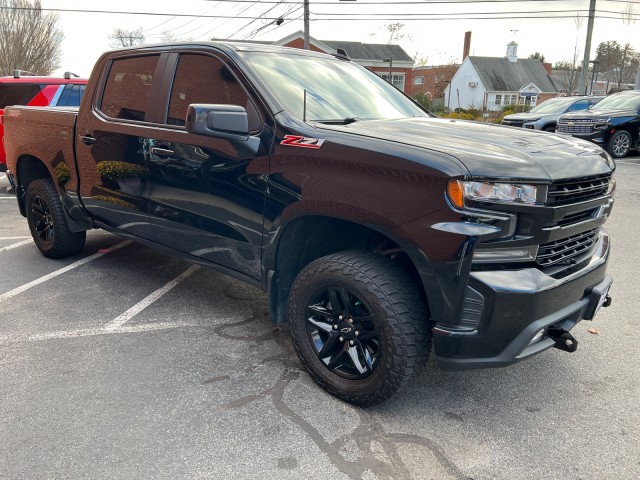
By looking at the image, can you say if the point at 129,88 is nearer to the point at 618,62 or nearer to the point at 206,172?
the point at 206,172

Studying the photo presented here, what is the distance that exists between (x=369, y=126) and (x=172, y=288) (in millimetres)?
2525

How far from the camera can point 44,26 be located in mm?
38906

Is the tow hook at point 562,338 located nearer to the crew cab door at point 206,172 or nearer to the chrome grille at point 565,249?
the chrome grille at point 565,249

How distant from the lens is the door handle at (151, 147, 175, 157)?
3636 mm

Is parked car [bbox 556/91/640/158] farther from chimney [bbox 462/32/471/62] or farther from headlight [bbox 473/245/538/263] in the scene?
chimney [bbox 462/32/471/62]

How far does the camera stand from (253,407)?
2918 mm

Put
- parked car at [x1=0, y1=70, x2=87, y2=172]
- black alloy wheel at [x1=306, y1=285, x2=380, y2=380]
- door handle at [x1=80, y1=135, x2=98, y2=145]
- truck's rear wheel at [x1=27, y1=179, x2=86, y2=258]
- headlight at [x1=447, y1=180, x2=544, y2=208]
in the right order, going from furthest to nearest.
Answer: parked car at [x1=0, y1=70, x2=87, y2=172] → truck's rear wheel at [x1=27, y1=179, x2=86, y2=258] → door handle at [x1=80, y1=135, x2=98, y2=145] → black alloy wheel at [x1=306, y1=285, x2=380, y2=380] → headlight at [x1=447, y1=180, x2=544, y2=208]

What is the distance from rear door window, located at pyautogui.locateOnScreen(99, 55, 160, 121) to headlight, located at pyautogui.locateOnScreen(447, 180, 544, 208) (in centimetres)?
256

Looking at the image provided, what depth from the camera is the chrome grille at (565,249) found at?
255 centimetres

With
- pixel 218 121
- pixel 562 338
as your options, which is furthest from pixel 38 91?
pixel 562 338

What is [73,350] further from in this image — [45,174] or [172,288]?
[45,174]

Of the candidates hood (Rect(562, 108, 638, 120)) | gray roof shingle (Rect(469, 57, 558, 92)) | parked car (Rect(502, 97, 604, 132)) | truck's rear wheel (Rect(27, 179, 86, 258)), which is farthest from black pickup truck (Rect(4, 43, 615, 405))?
gray roof shingle (Rect(469, 57, 558, 92))

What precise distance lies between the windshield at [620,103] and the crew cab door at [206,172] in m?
14.1

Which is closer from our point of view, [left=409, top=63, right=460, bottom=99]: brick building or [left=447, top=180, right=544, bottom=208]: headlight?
[left=447, top=180, right=544, bottom=208]: headlight
